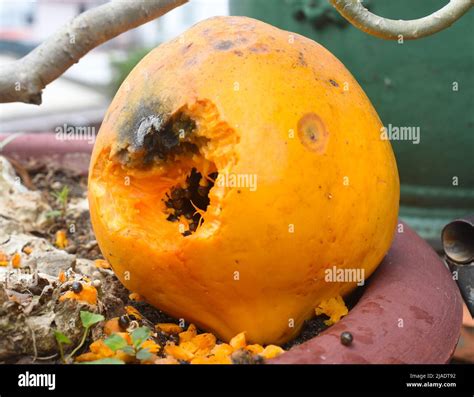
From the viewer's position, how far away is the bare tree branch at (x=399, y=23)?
1747 mm

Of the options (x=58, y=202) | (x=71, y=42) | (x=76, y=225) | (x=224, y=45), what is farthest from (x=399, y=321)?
(x=58, y=202)

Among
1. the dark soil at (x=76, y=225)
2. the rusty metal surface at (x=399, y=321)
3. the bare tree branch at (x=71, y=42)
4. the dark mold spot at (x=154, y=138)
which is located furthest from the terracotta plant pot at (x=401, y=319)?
the bare tree branch at (x=71, y=42)

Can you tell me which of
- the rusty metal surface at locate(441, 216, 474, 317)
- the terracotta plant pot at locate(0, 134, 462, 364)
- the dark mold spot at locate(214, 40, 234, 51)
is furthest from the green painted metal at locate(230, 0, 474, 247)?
the dark mold spot at locate(214, 40, 234, 51)

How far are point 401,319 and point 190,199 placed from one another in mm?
583

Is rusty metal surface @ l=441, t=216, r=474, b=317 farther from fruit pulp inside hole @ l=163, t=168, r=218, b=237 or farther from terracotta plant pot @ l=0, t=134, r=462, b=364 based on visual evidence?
fruit pulp inside hole @ l=163, t=168, r=218, b=237

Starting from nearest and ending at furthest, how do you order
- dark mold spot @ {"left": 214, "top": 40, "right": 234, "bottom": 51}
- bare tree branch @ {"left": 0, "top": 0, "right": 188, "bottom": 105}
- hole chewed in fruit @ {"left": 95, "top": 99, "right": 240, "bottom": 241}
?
hole chewed in fruit @ {"left": 95, "top": 99, "right": 240, "bottom": 241}, dark mold spot @ {"left": 214, "top": 40, "right": 234, "bottom": 51}, bare tree branch @ {"left": 0, "top": 0, "right": 188, "bottom": 105}

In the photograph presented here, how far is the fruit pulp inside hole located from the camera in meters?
1.80

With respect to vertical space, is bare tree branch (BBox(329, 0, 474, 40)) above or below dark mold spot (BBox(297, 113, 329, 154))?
above

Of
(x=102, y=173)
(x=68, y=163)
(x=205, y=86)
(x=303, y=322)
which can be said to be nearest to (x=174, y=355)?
(x=303, y=322)

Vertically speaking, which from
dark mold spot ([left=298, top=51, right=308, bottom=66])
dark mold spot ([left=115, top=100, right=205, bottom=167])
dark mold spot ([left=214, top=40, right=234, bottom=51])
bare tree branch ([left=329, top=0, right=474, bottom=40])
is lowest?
dark mold spot ([left=115, top=100, right=205, bottom=167])

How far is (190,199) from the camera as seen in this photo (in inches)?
71.6

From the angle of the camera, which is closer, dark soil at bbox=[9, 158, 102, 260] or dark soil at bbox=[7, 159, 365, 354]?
dark soil at bbox=[7, 159, 365, 354]
